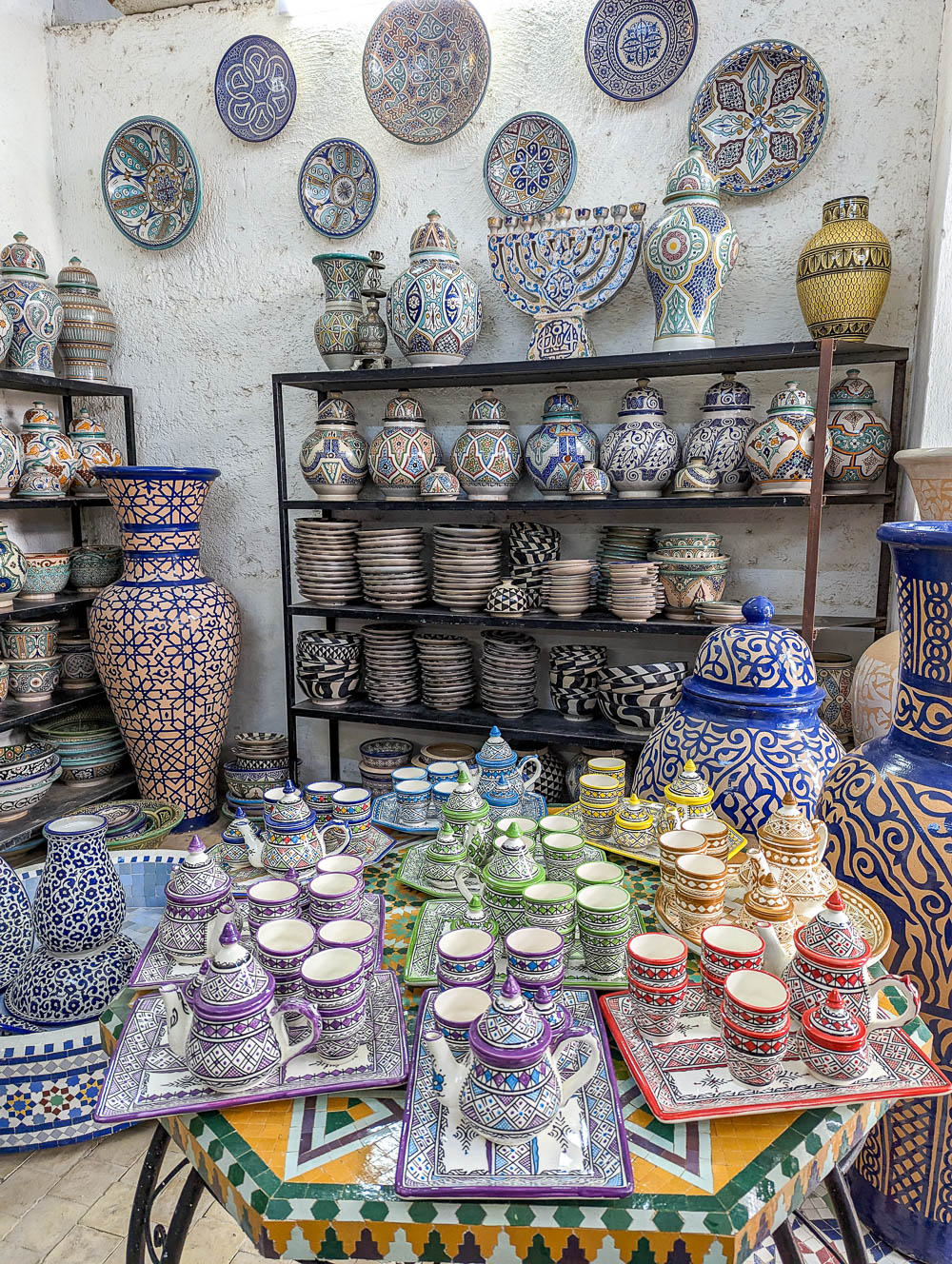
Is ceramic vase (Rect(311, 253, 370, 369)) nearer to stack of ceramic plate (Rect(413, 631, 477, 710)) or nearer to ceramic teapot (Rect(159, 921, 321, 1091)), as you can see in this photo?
stack of ceramic plate (Rect(413, 631, 477, 710))

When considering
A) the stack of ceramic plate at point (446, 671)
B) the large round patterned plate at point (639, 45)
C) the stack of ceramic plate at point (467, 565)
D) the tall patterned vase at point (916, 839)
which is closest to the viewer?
the tall patterned vase at point (916, 839)

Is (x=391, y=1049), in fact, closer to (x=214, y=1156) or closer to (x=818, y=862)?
(x=214, y=1156)

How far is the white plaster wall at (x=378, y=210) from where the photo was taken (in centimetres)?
278

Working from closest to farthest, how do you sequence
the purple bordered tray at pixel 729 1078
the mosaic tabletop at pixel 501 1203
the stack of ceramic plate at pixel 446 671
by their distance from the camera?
the mosaic tabletop at pixel 501 1203
the purple bordered tray at pixel 729 1078
the stack of ceramic plate at pixel 446 671

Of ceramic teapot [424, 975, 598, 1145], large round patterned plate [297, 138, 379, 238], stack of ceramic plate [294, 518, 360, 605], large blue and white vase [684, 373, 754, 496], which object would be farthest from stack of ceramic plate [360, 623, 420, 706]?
ceramic teapot [424, 975, 598, 1145]

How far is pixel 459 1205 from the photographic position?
820 millimetres

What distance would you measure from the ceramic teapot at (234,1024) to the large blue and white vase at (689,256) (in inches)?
93.1

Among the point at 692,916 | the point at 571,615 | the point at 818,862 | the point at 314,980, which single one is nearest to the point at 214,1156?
the point at 314,980

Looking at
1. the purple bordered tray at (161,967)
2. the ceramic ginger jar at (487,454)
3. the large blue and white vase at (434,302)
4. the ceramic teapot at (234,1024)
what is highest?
the large blue and white vase at (434,302)

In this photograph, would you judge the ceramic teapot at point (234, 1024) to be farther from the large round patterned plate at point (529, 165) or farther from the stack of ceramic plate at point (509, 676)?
the large round patterned plate at point (529, 165)

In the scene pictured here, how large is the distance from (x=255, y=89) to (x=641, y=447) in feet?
7.58

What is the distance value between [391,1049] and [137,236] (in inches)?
150

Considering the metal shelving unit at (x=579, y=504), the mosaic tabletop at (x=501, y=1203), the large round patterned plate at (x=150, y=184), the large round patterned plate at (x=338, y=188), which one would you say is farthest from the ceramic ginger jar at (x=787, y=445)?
the large round patterned plate at (x=150, y=184)

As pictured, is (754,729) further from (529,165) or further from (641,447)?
(529,165)
